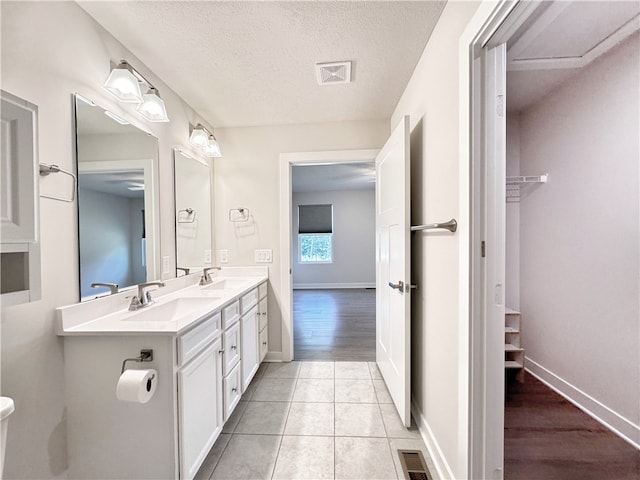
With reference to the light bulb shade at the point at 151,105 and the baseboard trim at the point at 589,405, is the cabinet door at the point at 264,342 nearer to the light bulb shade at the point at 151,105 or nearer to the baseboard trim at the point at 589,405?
the light bulb shade at the point at 151,105

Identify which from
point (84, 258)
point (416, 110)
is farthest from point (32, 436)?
point (416, 110)

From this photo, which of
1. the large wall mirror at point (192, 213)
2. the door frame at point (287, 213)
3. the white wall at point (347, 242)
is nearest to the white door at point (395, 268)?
the door frame at point (287, 213)

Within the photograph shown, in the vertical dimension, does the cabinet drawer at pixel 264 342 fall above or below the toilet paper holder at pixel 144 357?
below

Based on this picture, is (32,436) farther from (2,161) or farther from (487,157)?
(487,157)

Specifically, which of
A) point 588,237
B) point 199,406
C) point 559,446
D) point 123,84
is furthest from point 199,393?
point 588,237

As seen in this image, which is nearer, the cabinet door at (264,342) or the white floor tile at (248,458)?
the white floor tile at (248,458)

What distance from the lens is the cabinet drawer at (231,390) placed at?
5.43ft

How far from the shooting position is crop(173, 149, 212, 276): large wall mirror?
7.03 ft

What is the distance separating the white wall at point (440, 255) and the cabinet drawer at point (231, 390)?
49.1 inches

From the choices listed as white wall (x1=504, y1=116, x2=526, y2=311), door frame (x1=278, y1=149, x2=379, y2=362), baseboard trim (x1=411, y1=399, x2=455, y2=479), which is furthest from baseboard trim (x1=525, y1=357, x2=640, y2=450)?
door frame (x1=278, y1=149, x2=379, y2=362)

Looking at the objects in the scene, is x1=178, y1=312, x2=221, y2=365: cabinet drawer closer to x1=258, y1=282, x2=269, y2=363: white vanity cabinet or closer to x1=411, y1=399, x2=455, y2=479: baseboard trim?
x1=258, y1=282, x2=269, y2=363: white vanity cabinet

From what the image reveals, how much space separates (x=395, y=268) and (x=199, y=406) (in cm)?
146

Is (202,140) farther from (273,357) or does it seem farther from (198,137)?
(273,357)

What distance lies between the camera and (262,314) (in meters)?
2.54
